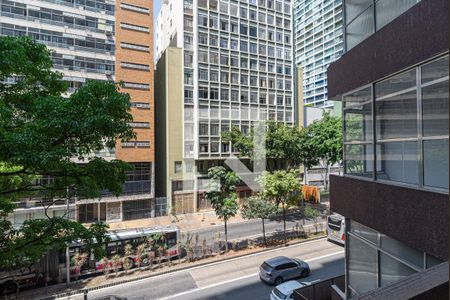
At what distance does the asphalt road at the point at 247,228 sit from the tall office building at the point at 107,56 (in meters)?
8.35

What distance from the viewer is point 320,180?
4466cm

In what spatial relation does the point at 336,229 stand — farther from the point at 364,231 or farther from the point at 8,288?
the point at 8,288

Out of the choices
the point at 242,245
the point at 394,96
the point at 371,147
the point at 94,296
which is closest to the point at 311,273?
the point at 242,245

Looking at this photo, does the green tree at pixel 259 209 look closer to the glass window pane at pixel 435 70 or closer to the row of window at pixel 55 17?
the glass window pane at pixel 435 70

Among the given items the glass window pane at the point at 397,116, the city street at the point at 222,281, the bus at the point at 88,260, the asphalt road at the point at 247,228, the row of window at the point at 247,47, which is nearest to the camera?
the glass window pane at the point at 397,116

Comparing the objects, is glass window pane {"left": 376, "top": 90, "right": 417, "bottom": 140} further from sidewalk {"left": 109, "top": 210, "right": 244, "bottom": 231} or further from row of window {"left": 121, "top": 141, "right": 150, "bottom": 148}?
row of window {"left": 121, "top": 141, "right": 150, "bottom": 148}

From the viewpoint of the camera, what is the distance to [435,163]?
414 cm

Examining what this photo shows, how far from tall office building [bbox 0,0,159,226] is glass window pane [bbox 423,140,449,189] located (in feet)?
94.4

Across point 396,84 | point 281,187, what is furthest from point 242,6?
point 396,84

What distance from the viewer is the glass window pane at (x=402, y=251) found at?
4668 millimetres

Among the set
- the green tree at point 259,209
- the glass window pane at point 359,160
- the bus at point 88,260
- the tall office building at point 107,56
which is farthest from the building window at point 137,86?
the glass window pane at point 359,160

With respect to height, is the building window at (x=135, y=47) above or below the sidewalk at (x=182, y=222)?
above

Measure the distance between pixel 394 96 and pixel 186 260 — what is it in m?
17.4

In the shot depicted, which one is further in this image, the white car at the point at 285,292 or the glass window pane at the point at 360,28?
the white car at the point at 285,292
